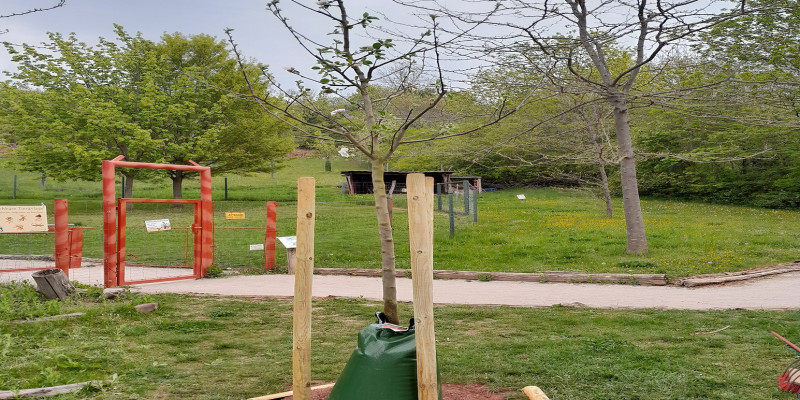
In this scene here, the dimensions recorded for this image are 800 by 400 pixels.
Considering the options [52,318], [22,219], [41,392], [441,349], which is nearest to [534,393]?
[441,349]

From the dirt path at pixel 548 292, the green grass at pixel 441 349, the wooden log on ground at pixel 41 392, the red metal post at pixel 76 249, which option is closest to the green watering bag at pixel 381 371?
the green grass at pixel 441 349

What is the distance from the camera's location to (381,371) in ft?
12.3

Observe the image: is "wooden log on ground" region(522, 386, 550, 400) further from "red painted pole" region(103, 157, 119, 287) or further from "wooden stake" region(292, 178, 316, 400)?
"red painted pole" region(103, 157, 119, 287)

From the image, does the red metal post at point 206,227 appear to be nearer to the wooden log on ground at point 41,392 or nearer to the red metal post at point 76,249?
the red metal post at point 76,249

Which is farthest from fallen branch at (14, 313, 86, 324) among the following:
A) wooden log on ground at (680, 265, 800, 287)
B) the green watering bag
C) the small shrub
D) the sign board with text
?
the small shrub

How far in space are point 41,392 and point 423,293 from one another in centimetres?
304

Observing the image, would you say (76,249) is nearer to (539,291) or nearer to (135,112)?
(539,291)

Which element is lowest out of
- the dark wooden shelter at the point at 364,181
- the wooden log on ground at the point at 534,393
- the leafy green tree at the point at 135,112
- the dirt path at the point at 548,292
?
the dirt path at the point at 548,292

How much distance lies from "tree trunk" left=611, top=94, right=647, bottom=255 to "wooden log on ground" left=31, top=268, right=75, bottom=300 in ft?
31.5

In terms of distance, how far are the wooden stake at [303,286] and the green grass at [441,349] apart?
3.79ft

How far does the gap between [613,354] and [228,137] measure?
27396 mm

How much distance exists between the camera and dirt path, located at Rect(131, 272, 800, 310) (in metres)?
9.07

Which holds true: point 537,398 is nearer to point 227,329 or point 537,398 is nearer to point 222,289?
point 227,329

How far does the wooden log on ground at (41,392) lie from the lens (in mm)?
4602
